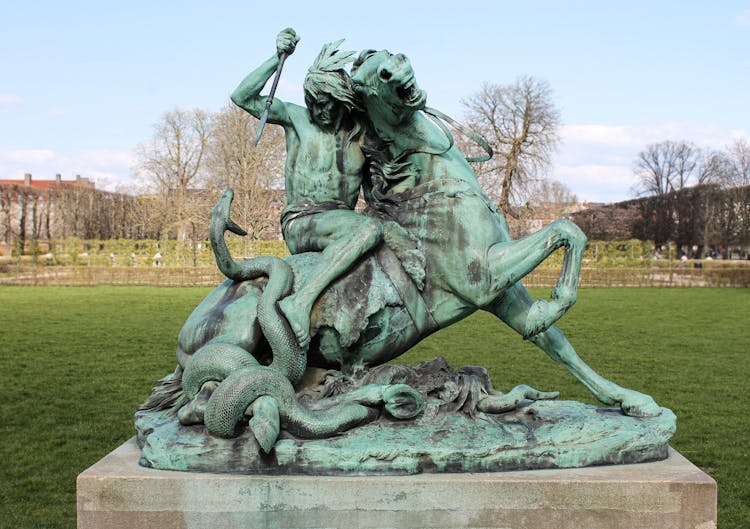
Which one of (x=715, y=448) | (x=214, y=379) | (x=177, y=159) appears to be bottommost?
(x=715, y=448)

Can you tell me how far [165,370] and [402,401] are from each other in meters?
7.57

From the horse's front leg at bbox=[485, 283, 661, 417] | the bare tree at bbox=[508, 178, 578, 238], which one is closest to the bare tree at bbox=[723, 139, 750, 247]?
the bare tree at bbox=[508, 178, 578, 238]

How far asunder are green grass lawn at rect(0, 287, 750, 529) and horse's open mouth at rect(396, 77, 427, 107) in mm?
3516

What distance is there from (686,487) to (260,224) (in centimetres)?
3103

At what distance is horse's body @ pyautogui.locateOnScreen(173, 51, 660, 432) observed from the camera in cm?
358

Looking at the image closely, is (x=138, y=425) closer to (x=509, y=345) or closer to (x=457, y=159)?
(x=457, y=159)

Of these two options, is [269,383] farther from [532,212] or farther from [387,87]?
[532,212]

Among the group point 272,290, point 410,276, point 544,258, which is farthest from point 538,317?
point 272,290

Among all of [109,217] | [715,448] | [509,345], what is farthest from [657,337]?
[109,217]

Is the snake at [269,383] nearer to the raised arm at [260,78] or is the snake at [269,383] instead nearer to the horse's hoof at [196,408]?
the horse's hoof at [196,408]

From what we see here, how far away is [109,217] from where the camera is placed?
5328 cm

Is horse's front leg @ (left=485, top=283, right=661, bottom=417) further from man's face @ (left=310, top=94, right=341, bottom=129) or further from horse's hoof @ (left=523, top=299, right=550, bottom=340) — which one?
man's face @ (left=310, top=94, right=341, bottom=129)

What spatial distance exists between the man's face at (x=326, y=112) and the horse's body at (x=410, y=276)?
0.24 metres

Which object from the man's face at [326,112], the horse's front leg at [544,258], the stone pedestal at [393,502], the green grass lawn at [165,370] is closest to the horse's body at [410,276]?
the horse's front leg at [544,258]
